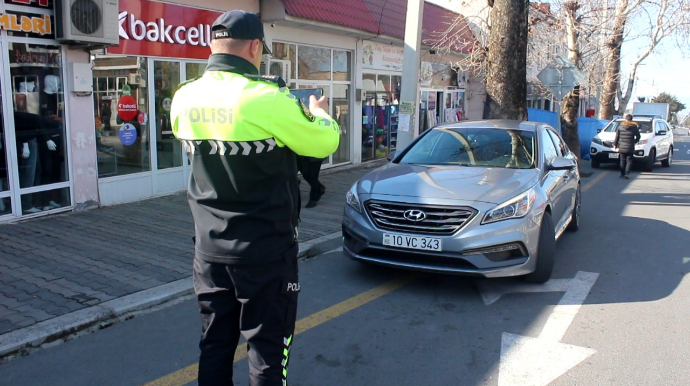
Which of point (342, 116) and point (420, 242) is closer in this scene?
point (420, 242)

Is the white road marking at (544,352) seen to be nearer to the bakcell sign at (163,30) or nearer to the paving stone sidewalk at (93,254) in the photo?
the paving stone sidewalk at (93,254)

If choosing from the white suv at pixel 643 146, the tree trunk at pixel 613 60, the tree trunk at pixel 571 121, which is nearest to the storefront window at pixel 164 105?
the white suv at pixel 643 146

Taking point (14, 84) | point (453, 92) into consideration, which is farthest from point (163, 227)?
point (453, 92)

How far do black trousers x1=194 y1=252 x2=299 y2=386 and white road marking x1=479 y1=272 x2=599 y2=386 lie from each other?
1850 millimetres

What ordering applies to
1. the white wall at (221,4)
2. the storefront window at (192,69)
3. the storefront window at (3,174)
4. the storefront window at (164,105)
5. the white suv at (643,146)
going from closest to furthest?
the storefront window at (3,174)
the storefront window at (164,105)
the white wall at (221,4)
the storefront window at (192,69)
the white suv at (643,146)

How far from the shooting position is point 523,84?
12500mm

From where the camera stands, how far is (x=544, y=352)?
165 inches

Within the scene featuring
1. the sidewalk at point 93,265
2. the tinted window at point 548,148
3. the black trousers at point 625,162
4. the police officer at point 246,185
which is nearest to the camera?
the police officer at point 246,185

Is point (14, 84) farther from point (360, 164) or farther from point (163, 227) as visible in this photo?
point (360, 164)

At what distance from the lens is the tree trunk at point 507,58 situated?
39.3 ft

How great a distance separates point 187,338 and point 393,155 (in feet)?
11.8

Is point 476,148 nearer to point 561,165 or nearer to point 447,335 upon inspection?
point 561,165

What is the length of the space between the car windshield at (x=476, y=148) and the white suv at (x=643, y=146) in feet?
40.7

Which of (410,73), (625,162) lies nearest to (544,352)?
(410,73)
